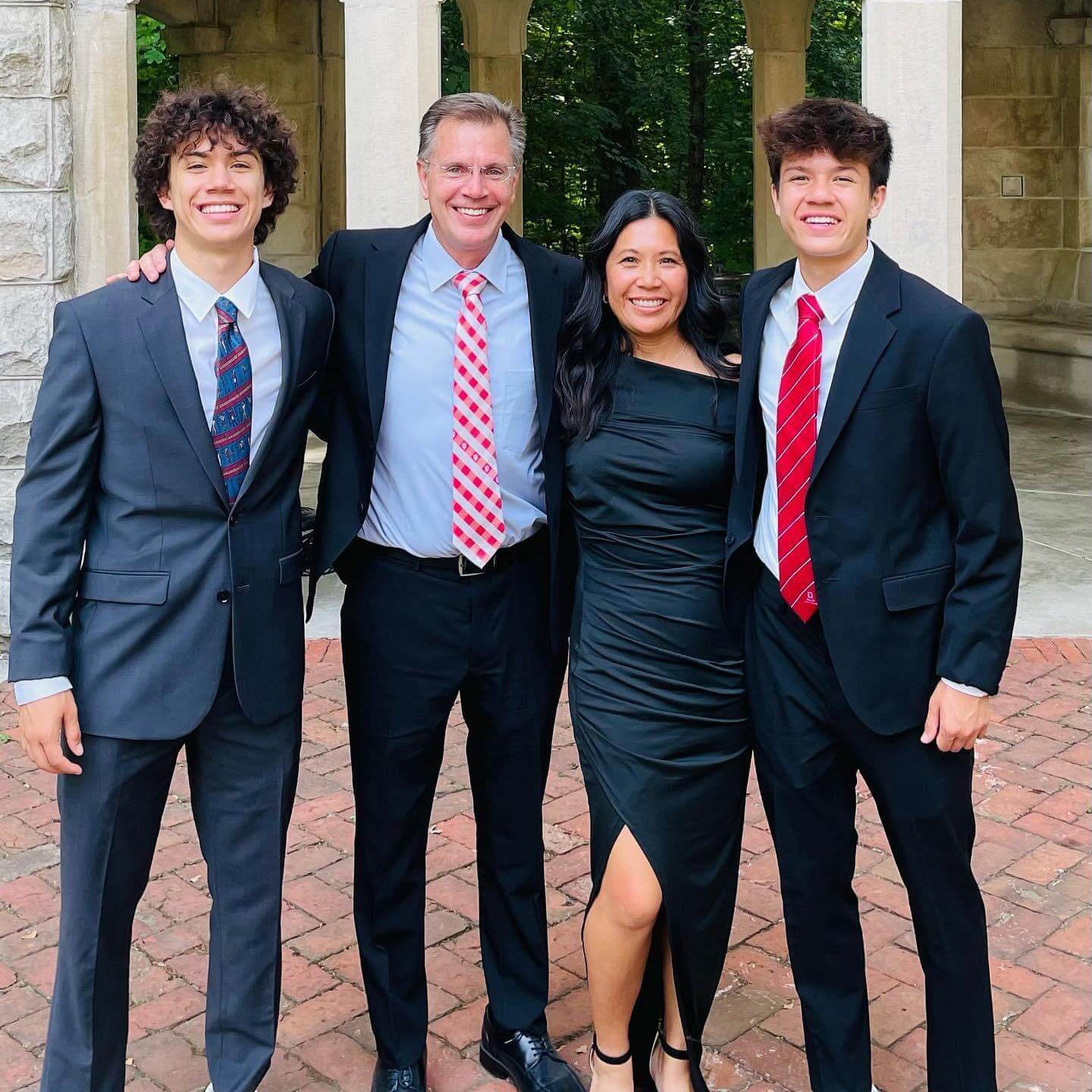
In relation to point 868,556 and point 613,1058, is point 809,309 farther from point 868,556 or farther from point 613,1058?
point 613,1058

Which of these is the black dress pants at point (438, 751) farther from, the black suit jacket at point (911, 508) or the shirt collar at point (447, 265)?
the black suit jacket at point (911, 508)

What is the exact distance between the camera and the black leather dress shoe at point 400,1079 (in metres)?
3.69

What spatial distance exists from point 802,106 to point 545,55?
17.2 meters

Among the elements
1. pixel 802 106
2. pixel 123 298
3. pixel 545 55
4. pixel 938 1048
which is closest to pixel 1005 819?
pixel 938 1048

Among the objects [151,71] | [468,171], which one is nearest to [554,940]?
[468,171]

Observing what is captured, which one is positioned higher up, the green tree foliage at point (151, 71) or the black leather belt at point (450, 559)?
the green tree foliage at point (151, 71)

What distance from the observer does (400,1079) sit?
3.70m

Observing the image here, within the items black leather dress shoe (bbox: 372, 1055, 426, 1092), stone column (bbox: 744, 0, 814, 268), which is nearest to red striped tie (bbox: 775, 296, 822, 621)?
black leather dress shoe (bbox: 372, 1055, 426, 1092)

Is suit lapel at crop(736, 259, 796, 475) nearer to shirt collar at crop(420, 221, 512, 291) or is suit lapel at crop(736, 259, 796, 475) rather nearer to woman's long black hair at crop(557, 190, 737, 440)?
woman's long black hair at crop(557, 190, 737, 440)

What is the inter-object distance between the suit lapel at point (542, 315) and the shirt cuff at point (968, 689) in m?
1.08

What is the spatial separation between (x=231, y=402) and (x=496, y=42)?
11.5 meters

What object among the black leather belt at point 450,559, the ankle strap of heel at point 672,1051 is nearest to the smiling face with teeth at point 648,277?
the black leather belt at point 450,559

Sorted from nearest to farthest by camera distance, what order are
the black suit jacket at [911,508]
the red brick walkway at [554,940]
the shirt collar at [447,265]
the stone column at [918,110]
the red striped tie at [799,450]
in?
the black suit jacket at [911,508]
the red striped tie at [799,450]
the shirt collar at [447,265]
the red brick walkway at [554,940]
the stone column at [918,110]

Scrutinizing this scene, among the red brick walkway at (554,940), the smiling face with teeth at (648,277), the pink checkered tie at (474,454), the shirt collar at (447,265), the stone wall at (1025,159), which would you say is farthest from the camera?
the stone wall at (1025,159)
